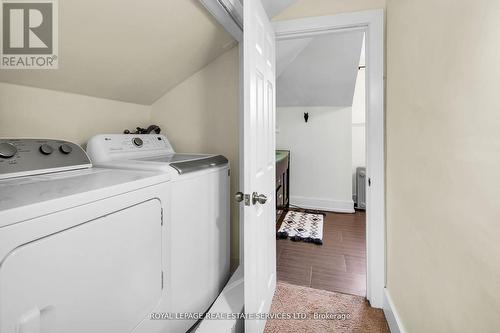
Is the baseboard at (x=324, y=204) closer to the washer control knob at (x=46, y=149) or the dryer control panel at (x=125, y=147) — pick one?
the dryer control panel at (x=125, y=147)

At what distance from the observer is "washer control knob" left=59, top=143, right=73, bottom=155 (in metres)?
1.23

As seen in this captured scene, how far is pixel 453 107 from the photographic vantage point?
85 centimetres

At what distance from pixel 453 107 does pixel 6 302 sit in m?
1.35

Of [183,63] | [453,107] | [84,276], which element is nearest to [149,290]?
[84,276]

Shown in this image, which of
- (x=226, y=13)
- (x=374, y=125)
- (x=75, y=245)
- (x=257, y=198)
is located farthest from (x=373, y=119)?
(x=75, y=245)

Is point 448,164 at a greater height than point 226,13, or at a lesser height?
lesser

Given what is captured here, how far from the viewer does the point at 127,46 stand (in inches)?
55.2

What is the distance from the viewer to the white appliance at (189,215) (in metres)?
1.20

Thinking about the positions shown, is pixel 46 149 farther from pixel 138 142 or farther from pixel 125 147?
pixel 138 142

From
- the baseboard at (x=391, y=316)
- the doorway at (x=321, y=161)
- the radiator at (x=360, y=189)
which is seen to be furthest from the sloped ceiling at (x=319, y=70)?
the baseboard at (x=391, y=316)

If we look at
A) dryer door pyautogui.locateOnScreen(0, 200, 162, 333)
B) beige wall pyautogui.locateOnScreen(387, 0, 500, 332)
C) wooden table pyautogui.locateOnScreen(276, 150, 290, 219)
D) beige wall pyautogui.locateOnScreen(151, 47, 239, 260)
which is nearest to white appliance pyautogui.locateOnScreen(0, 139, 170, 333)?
dryer door pyautogui.locateOnScreen(0, 200, 162, 333)

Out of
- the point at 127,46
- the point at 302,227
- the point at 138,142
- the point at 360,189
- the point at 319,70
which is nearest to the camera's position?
the point at 127,46

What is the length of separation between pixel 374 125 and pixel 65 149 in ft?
5.80

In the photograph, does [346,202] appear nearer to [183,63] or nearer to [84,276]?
[183,63]
